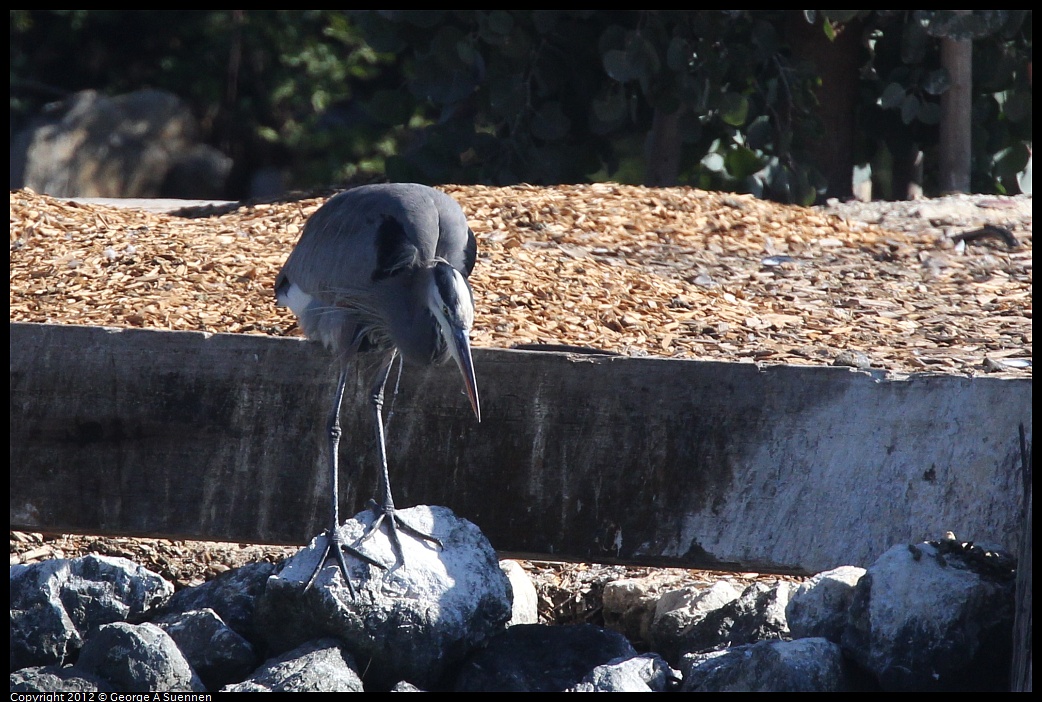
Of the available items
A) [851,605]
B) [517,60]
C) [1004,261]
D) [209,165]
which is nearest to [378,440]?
[851,605]

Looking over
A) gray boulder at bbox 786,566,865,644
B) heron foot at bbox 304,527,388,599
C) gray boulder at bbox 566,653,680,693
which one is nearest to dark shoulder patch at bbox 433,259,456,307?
heron foot at bbox 304,527,388,599

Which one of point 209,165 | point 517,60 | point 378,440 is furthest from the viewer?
point 209,165

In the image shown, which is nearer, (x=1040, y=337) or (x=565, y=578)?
(x=1040, y=337)

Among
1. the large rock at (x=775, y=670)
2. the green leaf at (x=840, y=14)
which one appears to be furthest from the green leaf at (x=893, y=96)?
the large rock at (x=775, y=670)

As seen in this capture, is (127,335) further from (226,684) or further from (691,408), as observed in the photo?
(691,408)

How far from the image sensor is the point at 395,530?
3656 mm

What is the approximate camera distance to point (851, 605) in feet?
11.4

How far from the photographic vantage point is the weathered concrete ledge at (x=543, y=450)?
12.6 feet

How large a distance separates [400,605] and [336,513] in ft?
1.25

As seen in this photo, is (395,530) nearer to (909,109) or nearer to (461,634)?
(461,634)

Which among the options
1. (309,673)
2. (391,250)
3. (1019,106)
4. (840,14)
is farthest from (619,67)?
(309,673)

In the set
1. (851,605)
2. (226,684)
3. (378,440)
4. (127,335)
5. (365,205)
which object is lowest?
(226,684)

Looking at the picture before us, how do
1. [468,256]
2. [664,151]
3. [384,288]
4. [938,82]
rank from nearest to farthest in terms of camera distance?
1. [384,288]
2. [468,256]
3. [938,82]
4. [664,151]
